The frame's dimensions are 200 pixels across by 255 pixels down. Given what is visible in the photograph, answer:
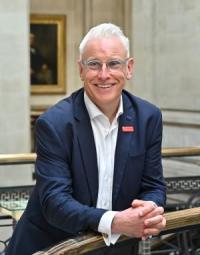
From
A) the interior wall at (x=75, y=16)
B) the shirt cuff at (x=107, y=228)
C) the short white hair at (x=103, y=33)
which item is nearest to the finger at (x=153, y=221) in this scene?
the shirt cuff at (x=107, y=228)

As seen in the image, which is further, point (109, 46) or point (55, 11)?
point (55, 11)

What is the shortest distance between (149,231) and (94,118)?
1.69 ft

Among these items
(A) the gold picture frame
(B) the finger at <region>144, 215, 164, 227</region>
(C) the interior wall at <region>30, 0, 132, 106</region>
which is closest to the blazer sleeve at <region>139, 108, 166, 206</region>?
(B) the finger at <region>144, 215, 164, 227</region>

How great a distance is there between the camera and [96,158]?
8.33 feet

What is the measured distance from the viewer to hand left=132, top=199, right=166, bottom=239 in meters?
2.33

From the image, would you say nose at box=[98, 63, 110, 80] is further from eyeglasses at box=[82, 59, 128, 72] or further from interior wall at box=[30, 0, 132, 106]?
interior wall at box=[30, 0, 132, 106]

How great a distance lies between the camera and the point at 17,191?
5.84 meters

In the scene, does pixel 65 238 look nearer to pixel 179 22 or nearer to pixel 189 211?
pixel 189 211

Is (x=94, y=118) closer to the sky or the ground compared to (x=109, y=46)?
closer to the ground

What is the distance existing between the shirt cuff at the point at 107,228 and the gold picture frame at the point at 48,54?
40.3 feet

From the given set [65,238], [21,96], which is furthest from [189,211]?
[21,96]

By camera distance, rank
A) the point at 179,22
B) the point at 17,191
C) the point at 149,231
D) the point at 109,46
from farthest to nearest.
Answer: the point at 179,22 → the point at 17,191 → the point at 109,46 → the point at 149,231

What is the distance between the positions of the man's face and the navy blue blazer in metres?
0.09

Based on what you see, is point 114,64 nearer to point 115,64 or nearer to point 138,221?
point 115,64
